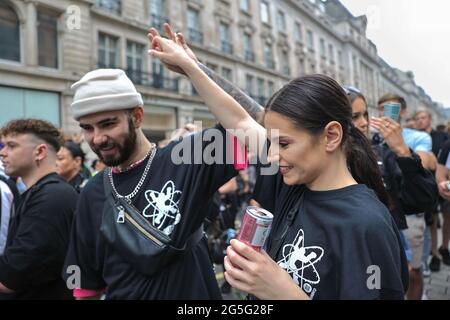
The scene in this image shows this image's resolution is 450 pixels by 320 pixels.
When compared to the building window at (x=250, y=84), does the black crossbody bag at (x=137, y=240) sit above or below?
below

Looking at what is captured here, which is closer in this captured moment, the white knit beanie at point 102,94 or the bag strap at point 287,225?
the bag strap at point 287,225

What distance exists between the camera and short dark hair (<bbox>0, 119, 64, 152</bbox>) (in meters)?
2.50

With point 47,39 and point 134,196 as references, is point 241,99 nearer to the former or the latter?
point 134,196

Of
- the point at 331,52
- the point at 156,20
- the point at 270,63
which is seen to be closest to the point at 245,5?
the point at 270,63

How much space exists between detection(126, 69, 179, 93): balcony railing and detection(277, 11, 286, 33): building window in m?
12.8

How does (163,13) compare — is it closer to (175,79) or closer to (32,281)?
(175,79)

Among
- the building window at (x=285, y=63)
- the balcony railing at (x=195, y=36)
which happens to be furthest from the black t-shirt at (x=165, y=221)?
the building window at (x=285, y=63)

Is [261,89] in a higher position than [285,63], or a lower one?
lower

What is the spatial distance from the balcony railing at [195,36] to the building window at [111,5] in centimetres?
442

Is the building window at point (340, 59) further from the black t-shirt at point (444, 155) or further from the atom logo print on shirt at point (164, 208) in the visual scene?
the atom logo print on shirt at point (164, 208)

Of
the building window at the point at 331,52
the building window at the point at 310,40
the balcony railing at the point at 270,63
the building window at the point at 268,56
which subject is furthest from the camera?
the building window at the point at 331,52

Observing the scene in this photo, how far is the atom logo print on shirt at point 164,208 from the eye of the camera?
154 centimetres

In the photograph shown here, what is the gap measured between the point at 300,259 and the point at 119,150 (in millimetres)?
1003

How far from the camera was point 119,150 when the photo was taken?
5.48 ft
